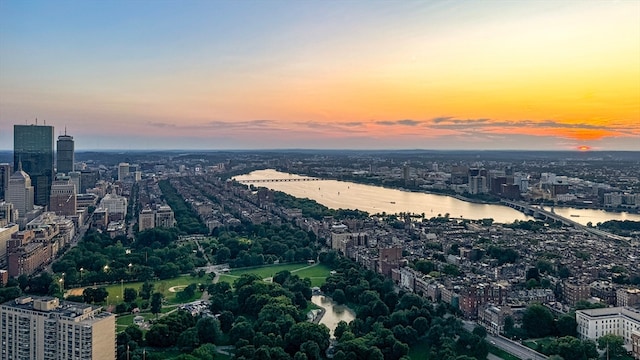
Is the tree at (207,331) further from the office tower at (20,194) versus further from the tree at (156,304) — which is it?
the office tower at (20,194)

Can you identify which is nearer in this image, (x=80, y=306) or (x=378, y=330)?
(x=80, y=306)

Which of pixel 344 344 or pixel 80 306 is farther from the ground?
pixel 80 306

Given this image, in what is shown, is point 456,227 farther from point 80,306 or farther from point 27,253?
point 80,306

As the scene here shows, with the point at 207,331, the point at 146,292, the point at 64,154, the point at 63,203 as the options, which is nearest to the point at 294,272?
the point at 146,292

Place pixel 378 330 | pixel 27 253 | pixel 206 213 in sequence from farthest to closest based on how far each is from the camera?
→ pixel 206 213 < pixel 27 253 < pixel 378 330

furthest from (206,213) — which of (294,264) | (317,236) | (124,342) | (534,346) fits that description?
(534,346)

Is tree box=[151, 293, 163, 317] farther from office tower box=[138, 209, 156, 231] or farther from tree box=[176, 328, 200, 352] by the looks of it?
office tower box=[138, 209, 156, 231]

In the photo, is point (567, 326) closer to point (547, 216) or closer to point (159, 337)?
point (159, 337)
